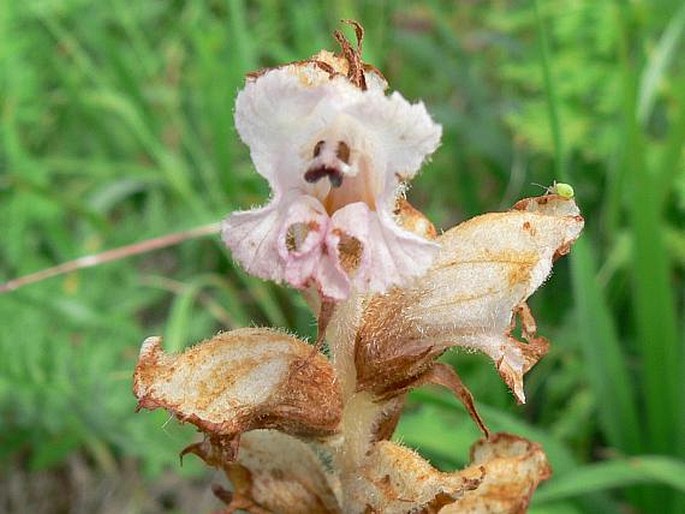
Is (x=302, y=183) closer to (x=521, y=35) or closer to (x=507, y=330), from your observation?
(x=507, y=330)

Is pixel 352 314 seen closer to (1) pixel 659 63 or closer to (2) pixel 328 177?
(2) pixel 328 177

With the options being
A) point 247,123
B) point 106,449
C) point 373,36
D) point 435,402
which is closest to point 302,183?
point 247,123

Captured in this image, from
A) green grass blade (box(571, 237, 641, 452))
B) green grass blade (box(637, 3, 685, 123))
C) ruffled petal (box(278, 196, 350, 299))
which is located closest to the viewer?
ruffled petal (box(278, 196, 350, 299))

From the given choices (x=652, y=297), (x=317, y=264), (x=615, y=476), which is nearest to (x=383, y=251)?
(x=317, y=264)

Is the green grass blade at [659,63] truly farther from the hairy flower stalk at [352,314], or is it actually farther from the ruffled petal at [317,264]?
the ruffled petal at [317,264]

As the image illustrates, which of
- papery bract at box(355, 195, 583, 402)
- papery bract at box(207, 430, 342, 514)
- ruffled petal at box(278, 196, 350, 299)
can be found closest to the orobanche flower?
ruffled petal at box(278, 196, 350, 299)

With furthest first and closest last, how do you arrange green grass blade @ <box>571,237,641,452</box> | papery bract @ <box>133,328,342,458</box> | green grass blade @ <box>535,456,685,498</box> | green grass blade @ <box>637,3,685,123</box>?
green grass blade @ <box>637,3,685,123</box> < green grass blade @ <box>571,237,641,452</box> < green grass blade @ <box>535,456,685,498</box> < papery bract @ <box>133,328,342,458</box>

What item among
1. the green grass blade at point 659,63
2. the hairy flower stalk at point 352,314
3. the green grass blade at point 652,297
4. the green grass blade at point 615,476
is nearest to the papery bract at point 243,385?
the hairy flower stalk at point 352,314

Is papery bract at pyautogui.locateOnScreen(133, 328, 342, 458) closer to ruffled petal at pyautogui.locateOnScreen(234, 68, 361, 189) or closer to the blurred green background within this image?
ruffled petal at pyautogui.locateOnScreen(234, 68, 361, 189)
